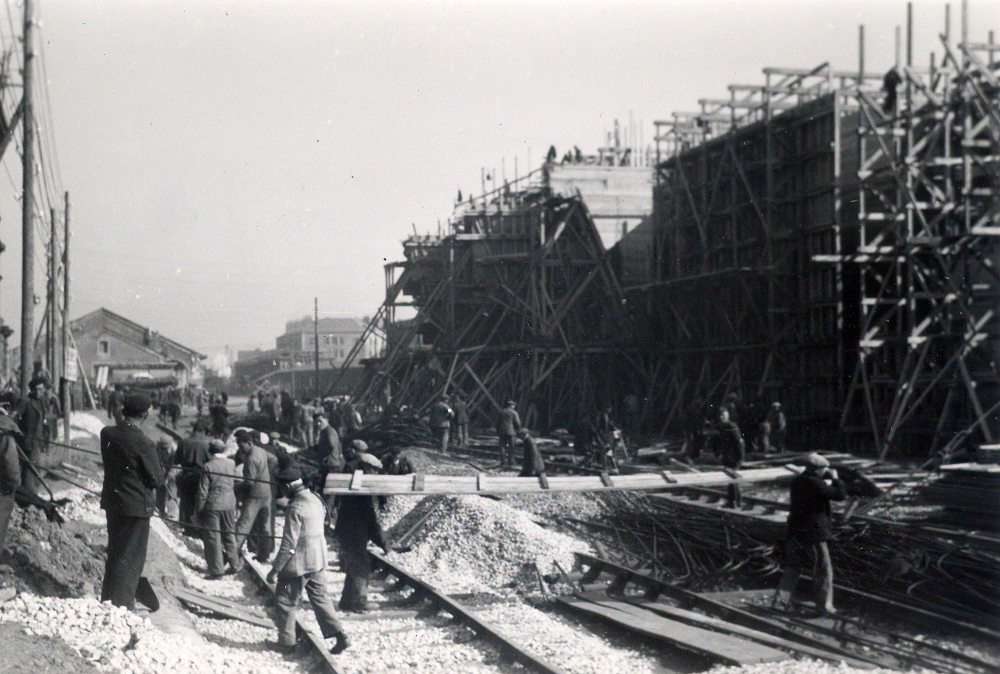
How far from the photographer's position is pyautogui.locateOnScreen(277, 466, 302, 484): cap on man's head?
817cm

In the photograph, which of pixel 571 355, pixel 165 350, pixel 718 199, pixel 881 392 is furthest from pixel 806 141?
pixel 165 350

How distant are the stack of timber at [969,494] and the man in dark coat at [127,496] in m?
9.87

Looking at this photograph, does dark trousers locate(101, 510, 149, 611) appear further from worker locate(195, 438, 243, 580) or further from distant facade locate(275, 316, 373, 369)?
distant facade locate(275, 316, 373, 369)

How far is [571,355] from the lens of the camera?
99.2 ft

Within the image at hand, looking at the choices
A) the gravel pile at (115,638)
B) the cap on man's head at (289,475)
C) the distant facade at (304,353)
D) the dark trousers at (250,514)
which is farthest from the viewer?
the distant facade at (304,353)

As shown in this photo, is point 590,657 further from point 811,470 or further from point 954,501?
point 954,501

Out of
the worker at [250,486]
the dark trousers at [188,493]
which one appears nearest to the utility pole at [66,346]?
the dark trousers at [188,493]

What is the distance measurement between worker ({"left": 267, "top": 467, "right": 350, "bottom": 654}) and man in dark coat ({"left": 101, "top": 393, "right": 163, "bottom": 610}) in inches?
47.4

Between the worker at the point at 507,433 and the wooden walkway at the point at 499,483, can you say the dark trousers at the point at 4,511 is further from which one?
the worker at the point at 507,433

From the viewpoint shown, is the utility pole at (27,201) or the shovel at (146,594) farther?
the utility pole at (27,201)

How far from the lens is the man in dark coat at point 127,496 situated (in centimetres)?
732

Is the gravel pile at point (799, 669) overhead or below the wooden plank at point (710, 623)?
overhead

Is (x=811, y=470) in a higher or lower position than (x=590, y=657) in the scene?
higher

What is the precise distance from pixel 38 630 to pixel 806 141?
22647mm
